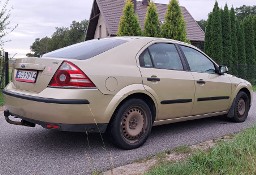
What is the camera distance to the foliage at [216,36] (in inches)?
749

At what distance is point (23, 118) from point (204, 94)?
2.89m

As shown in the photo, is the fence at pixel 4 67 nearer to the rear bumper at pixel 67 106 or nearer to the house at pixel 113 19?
the rear bumper at pixel 67 106

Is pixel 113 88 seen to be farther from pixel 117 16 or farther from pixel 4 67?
pixel 117 16

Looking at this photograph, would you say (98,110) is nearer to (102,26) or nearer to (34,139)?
(34,139)

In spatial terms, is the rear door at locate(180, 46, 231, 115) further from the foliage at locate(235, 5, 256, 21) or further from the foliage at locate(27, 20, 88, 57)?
the foliage at locate(235, 5, 256, 21)

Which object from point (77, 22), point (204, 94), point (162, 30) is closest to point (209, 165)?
point (204, 94)

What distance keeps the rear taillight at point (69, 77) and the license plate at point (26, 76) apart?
14.0 inches

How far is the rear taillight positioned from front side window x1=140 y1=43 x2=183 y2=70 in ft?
3.33

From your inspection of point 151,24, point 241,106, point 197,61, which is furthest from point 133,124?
point 151,24

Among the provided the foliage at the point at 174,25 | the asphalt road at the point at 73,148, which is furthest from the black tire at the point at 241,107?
the foliage at the point at 174,25

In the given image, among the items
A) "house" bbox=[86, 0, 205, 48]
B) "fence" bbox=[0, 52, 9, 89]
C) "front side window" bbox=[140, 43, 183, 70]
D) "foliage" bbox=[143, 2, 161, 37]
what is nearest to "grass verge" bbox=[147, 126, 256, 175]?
"front side window" bbox=[140, 43, 183, 70]

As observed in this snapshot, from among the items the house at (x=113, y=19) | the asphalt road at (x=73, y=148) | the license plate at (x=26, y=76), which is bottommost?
the asphalt road at (x=73, y=148)

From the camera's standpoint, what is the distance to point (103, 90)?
412cm

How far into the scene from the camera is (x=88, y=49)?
4.62 metres
